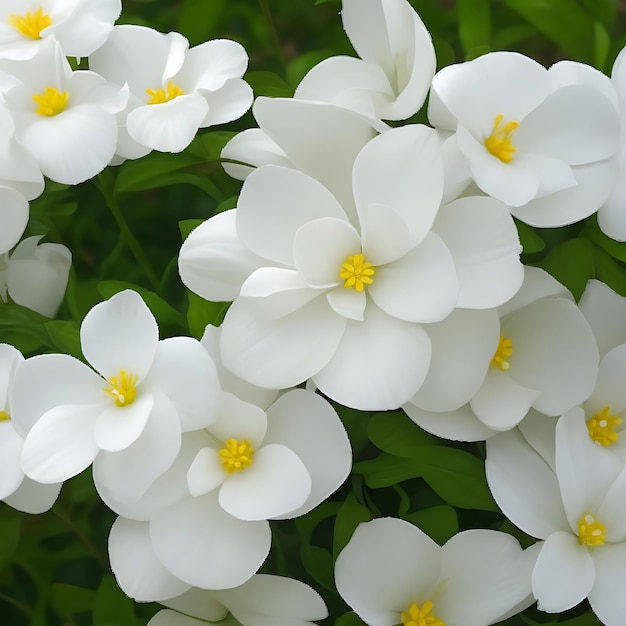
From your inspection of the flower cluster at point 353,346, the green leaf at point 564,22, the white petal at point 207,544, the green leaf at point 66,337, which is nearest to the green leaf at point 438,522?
the flower cluster at point 353,346

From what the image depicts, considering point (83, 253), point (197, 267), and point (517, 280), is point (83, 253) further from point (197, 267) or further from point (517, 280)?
point (517, 280)

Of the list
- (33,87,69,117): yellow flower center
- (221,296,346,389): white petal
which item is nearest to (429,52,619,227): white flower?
(221,296,346,389): white petal

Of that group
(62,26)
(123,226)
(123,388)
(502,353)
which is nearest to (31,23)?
(62,26)

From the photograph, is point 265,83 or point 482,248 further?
point 265,83

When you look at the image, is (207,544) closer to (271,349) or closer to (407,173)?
(271,349)

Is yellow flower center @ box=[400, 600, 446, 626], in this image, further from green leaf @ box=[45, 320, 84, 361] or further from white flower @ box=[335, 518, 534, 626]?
green leaf @ box=[45, 320, 84, 361]

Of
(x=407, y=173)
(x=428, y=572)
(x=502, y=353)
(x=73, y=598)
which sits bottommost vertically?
(x=73, y=598)

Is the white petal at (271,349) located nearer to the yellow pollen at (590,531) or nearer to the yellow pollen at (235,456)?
the yellow pollen at (235,456)
